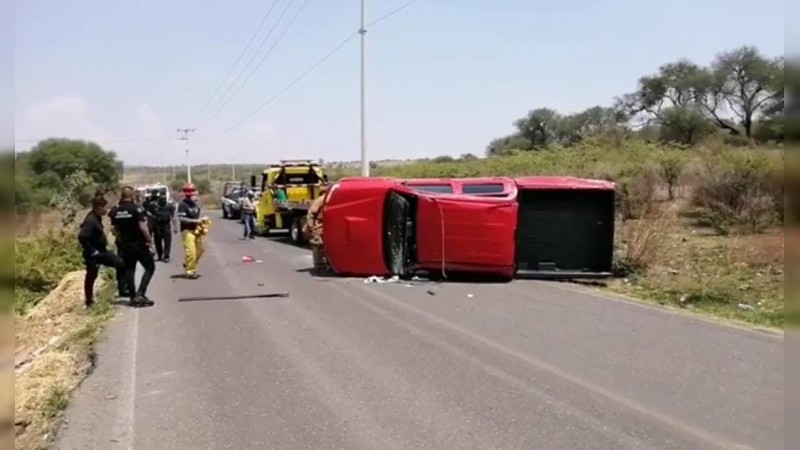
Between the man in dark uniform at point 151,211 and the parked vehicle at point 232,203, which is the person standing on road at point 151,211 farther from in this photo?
the parked vehicle at point 232,203

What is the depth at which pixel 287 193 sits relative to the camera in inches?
997

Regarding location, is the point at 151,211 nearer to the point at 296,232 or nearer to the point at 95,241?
the point at 296,232

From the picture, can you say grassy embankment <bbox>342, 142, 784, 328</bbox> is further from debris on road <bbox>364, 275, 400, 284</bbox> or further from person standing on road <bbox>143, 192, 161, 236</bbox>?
person standing on road <bbox>143, 192, 161, 236</bbox>

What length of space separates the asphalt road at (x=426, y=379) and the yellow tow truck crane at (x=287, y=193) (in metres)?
13.2

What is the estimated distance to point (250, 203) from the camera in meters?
28.1

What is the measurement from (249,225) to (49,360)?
1949 centimetres

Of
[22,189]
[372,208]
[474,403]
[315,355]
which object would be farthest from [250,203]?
[22,189]

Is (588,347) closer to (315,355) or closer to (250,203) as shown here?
(315,355)

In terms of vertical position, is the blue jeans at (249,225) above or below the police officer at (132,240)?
below

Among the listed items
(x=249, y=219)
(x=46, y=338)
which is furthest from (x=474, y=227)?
(x=249, y=219)

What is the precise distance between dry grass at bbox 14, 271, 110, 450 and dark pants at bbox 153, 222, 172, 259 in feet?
16.0

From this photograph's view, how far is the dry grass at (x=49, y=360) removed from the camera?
5293 millimetres

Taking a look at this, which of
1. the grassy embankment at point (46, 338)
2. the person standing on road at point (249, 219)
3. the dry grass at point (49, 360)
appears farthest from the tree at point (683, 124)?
the dry grass at point (49, 360)

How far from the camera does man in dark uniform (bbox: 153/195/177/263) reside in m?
18.5
